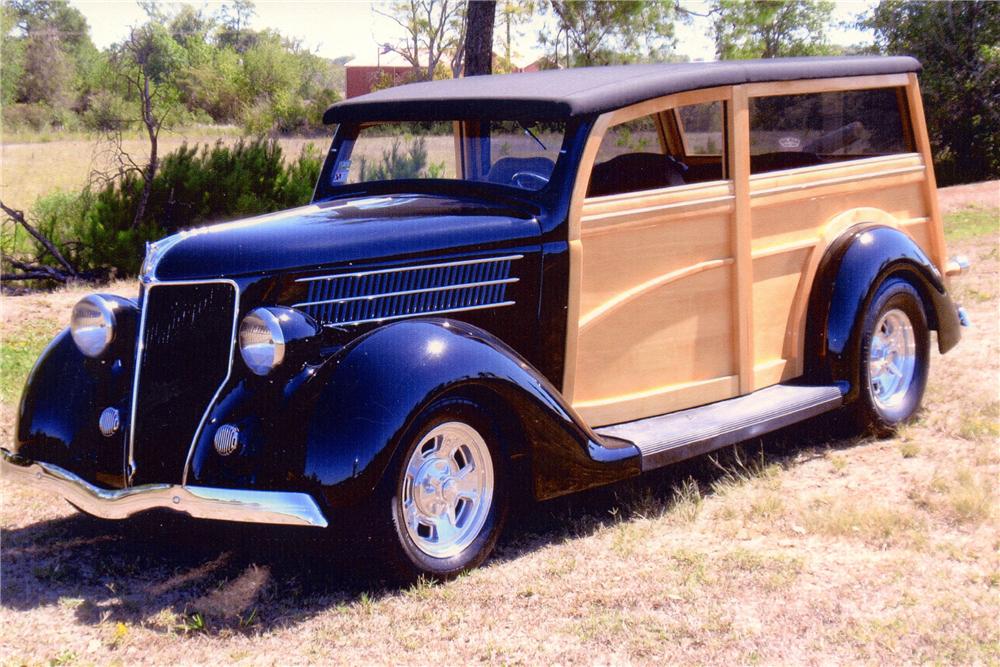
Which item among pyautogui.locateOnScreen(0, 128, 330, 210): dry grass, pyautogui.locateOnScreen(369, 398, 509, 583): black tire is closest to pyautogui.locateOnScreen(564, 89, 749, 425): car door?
pyautogui.locateOnScreen(369, 398, 509, 583): black tire

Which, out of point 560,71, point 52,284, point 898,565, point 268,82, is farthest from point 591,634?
point 268,82

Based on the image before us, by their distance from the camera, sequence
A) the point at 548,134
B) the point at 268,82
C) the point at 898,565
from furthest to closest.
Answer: the point at 268,82 → the point at 548,134 → the point at 898,565

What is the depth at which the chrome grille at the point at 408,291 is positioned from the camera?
360cm

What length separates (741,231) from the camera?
463cm

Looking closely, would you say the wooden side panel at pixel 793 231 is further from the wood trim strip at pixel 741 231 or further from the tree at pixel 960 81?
the tree at pixel 960 81

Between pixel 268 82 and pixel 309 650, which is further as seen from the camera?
pixel 268 82

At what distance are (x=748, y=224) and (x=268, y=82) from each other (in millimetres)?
29586

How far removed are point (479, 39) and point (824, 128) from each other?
18.7 feet

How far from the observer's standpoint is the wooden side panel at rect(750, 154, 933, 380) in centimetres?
480

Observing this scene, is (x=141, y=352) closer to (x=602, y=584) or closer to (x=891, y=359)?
(x=602, y=584)

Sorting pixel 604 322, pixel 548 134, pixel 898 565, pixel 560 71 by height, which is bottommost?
pixel 898 565

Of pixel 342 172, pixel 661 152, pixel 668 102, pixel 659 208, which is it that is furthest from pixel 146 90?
pixel 659 208

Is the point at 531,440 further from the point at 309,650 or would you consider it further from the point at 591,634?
the point at 309,650

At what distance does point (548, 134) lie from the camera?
4180 mm
